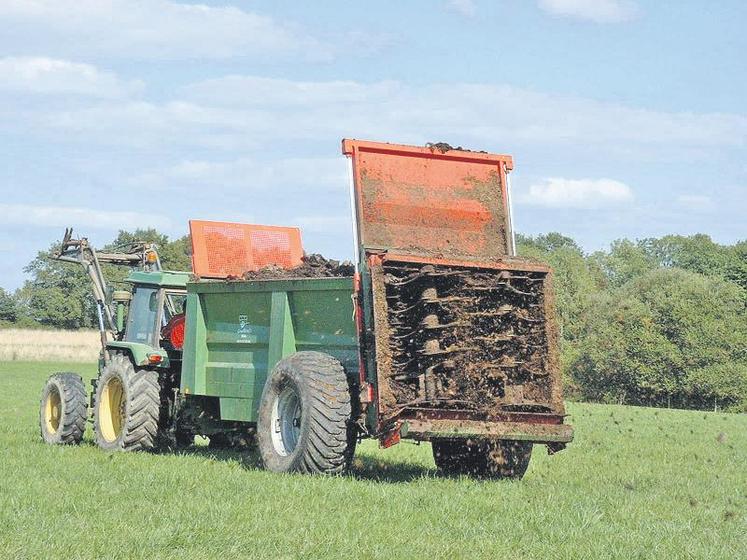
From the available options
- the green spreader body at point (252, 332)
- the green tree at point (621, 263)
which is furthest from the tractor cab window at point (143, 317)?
the green tree at point (621, 263)

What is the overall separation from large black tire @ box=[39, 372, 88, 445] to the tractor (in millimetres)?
443

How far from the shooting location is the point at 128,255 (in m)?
17.3

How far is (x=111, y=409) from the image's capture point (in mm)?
15617

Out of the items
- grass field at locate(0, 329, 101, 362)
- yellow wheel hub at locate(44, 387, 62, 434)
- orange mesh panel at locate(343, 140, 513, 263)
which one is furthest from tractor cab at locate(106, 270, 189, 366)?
grass field at locate(0, 329, 101, 362)

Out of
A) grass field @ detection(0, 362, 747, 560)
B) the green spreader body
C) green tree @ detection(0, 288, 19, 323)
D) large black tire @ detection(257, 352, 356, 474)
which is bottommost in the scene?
grass field @ detection(0, 362, 747, 560)

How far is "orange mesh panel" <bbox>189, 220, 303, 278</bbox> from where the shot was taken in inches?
601

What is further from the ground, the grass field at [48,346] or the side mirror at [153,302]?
the grass field at [48,346]

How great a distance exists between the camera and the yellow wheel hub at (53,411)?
16.5m

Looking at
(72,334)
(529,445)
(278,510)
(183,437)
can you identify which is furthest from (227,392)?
(72,334)

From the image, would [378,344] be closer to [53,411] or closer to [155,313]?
[155,313]

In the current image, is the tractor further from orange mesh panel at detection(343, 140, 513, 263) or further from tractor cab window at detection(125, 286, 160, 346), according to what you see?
tractor cab window at detection(125, 286, 160, 346)

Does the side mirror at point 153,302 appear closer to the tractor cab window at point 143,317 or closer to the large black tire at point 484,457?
the tractor cab window at point 143,317

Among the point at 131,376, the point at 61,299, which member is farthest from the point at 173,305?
the point at 61,299

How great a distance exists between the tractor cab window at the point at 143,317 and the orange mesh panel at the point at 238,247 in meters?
1.03
